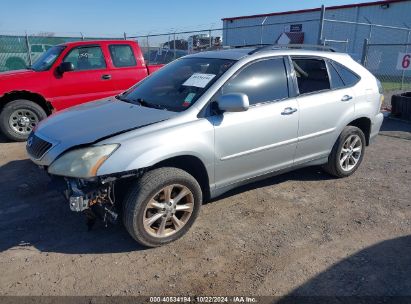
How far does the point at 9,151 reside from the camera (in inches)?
243

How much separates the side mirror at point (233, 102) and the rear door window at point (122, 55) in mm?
4665

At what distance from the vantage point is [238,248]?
3361 millimetres

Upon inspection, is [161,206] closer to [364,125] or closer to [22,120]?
[364,125]

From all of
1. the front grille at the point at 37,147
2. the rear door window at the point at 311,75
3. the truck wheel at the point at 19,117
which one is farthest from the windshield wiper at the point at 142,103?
the truck wheel at the point at 19,117

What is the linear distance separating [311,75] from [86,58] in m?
4.66

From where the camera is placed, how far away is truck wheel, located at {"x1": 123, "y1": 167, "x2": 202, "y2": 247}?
311 cm

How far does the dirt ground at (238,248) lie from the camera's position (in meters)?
2.87

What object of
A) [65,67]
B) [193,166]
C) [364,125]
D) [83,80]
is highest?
[65,67]

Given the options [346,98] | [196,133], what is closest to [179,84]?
[196,133]

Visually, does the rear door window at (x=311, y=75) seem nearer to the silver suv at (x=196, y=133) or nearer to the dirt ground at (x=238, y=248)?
the silver suv at (x=196, y=133)

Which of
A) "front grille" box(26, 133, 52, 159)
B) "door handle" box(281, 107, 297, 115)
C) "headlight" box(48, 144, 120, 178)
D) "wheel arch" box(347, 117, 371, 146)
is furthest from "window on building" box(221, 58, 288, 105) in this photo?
"front grille" box(26, 133, 52, 159)

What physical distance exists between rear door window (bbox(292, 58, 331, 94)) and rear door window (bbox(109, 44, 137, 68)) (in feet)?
14.1

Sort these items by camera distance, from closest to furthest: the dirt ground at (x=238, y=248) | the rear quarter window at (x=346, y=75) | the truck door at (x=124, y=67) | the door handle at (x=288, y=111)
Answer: the dirt ground at (x=238, y=248), the door handle at (x=288, y=111), the rear quarter window at (x=346, y=75), the truck door at (x=124, y=67)

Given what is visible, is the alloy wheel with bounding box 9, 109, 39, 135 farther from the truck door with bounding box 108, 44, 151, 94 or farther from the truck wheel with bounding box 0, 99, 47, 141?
the truck door with bounding box 108, 44, 151, 94
